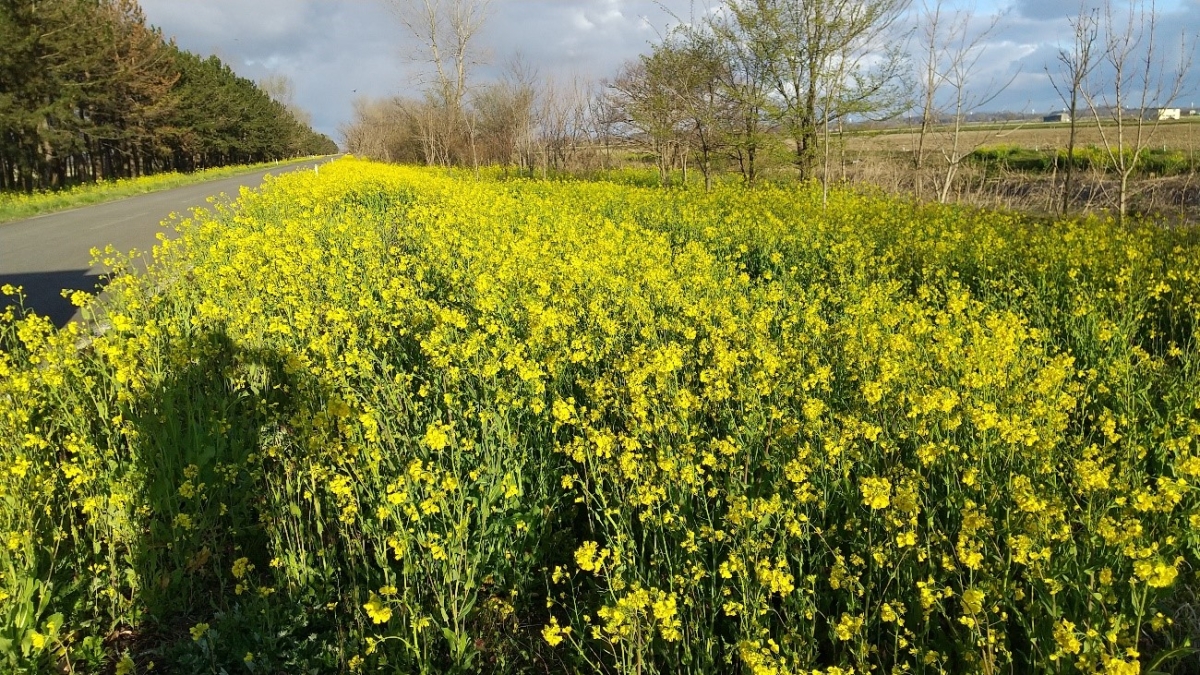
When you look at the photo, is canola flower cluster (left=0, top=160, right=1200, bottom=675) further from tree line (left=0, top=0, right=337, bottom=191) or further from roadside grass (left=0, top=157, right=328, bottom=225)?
tree line (left=0, top=0, right=337, bottom=191)

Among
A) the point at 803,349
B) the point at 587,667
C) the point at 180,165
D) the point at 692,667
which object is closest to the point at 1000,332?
the point at 803,349

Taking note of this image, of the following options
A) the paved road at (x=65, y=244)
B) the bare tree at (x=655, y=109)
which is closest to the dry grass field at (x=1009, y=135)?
the bare tree at (x=655, y=109)

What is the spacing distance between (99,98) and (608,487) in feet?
109

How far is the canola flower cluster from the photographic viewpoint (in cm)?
213

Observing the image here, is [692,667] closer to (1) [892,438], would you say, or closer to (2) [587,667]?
(2) [587,667]

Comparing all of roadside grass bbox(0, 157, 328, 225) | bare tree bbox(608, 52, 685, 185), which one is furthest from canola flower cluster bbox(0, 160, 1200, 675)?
roadside grass bbox(0, 157, 328, 225)

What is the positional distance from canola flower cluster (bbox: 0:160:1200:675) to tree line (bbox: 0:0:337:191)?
82.9 feet

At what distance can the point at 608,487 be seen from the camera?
3.26m

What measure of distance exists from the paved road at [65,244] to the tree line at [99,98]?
7.33m

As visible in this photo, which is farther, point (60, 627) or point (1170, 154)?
point (1170, 154)

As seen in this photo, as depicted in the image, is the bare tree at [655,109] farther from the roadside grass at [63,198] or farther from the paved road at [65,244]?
the roadside grass at [63,198]

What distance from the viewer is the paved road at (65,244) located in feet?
26.3

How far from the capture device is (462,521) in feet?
7.82

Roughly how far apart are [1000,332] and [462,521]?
3.01 metres
